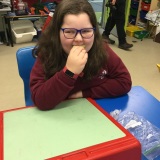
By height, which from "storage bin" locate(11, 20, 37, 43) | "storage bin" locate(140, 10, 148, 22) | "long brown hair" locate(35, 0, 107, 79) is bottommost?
"storage bin" locate(11, 20, 37, 43)

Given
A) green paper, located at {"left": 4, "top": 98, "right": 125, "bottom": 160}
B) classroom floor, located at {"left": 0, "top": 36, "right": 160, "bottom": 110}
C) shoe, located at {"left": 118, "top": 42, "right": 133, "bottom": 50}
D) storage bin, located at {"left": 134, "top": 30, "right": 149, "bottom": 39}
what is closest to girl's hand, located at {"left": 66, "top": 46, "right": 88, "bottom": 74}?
green paper, located at {"left": 4, "top": 98, "right": 125, "bottom": 160}

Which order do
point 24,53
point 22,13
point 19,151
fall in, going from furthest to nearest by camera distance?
1. point 22,13
2. point 24,53
3. point 19,151

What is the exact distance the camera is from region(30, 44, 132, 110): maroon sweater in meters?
0.76

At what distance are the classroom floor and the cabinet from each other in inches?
21.8

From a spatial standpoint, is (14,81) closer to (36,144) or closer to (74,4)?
(74,4)

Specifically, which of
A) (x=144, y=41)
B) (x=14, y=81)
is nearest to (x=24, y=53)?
(x=14, y=81)

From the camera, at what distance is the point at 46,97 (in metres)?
0.77

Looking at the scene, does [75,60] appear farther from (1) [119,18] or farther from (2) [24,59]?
(1) [119,18]

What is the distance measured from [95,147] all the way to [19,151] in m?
0.20

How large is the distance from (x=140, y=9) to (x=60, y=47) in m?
3.39

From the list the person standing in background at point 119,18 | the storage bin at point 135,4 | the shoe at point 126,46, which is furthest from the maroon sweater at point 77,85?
the storage bin at point 135,4

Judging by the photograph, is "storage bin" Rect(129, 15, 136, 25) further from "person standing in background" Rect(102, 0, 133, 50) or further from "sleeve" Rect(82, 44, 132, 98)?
"sleeve" Rect(82, 44, 132, 98)

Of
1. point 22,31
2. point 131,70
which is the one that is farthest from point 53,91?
point 22,31

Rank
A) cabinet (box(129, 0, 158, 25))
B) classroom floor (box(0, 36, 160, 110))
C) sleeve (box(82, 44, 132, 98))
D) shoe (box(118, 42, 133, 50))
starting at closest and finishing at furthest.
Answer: sleeve (box(82, 44, 132, 98))
classroom floor (box(0, 36, 160, 110))
shoe (box(118, 42, 133, 50))
cabinet (box(129, 0, 158, 25))
